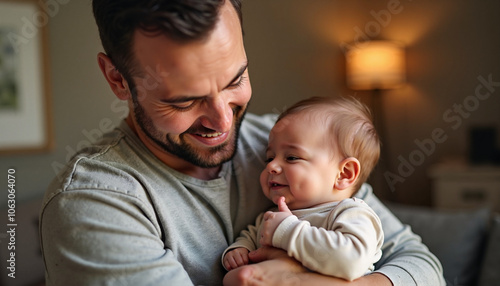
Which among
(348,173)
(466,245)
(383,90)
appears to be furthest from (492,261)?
(383,90)

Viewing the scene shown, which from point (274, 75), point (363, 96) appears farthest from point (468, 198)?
point (274, 75)

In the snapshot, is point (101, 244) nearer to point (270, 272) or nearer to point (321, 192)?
point (270, 272)

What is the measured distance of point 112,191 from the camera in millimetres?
998

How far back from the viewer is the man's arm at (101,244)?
0.90 meters

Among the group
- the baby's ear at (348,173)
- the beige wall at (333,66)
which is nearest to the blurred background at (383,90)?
the beige wall at (333,66)

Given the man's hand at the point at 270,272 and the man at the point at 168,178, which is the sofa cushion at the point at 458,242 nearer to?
the man at the point at 168,178

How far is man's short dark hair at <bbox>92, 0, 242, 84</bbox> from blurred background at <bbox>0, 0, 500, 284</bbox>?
2.37 m

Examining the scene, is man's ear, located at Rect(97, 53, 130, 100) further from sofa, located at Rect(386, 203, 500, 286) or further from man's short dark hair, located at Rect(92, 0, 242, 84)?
sofa, located at Rect(386, 203, 500, 286)

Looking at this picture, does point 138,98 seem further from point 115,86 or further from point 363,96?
point 363,96

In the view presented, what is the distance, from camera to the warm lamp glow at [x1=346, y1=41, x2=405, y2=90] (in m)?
3.87

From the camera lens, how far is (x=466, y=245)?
241 centimetres

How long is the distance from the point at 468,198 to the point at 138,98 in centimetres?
300

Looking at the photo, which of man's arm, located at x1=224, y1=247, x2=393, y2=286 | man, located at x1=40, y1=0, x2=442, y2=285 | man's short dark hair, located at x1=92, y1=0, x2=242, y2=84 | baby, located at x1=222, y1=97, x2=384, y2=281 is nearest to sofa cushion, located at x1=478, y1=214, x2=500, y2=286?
man, located at x1=40, y1=0, x2=442, y2=285

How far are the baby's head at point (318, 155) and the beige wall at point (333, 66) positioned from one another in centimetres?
244
